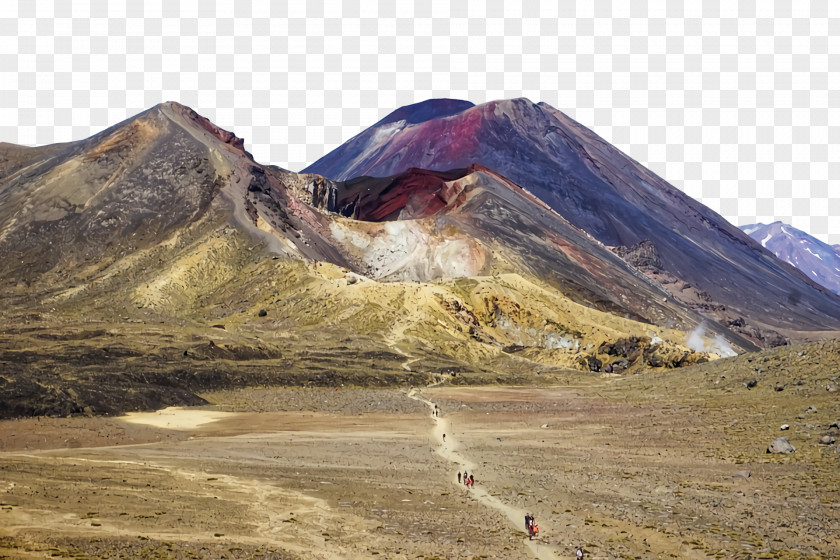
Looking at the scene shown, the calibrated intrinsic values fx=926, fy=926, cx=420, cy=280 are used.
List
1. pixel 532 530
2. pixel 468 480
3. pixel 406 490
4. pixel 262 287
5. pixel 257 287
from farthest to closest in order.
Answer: pixel 257 287 → pixel 262 287 → pixel 468 480 → pixel 406 490 → pixel 532 530

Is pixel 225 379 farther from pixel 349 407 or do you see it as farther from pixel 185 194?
pixel 185 194

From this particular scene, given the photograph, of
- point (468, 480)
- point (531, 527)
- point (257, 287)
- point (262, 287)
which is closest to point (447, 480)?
point (468, 480)

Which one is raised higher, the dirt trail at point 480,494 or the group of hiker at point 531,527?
the group of hiker at point 531,527

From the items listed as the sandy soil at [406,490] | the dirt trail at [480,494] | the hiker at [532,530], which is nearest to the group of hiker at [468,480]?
the dirt trail at [480,494]

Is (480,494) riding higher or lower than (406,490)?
higher

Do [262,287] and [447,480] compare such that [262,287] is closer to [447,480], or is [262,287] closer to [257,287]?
[257,287]

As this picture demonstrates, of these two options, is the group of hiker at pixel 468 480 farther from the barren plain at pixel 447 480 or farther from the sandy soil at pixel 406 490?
the barren plain at pixel 447 480

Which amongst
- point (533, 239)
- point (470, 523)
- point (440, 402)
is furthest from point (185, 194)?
point (470, 523)
